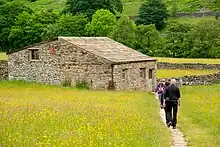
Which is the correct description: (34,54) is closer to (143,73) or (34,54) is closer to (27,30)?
(143,73)

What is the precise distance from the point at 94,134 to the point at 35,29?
99988 millimetres

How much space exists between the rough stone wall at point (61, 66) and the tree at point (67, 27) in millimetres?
60210

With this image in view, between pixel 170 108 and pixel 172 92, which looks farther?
pixel 170 108

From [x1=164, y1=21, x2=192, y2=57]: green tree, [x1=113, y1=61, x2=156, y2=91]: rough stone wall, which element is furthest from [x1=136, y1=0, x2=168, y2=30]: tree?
[x1=113, y1=61, x2=156, y2=91]: rough stone wall

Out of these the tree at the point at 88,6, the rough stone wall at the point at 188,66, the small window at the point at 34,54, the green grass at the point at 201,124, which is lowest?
the rough stone wall at the point at 188,66

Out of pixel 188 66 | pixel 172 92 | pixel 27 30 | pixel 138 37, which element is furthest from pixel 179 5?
pixel 172 92

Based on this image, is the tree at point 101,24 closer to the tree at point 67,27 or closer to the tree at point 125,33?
the tree at point 67,27

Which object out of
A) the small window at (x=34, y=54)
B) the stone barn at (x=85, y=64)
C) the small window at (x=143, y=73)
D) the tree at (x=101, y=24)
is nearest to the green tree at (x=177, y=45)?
the tree at (x=101, y=24)

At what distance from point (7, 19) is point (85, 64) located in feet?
267

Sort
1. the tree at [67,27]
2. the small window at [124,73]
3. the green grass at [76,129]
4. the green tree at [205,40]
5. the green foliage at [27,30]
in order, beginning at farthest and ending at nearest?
1. the green foliage at [27,30]
2. the tree at [67,27]
3. the green tree at [205,40]
4. the small window at [124,73]
5. the green grass at [76,129]

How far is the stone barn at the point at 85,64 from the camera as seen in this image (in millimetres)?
40875

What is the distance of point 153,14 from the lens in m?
138

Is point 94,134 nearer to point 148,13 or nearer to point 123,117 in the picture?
point 123,117

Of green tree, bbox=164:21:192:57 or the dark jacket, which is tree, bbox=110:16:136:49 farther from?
the dark jacket
